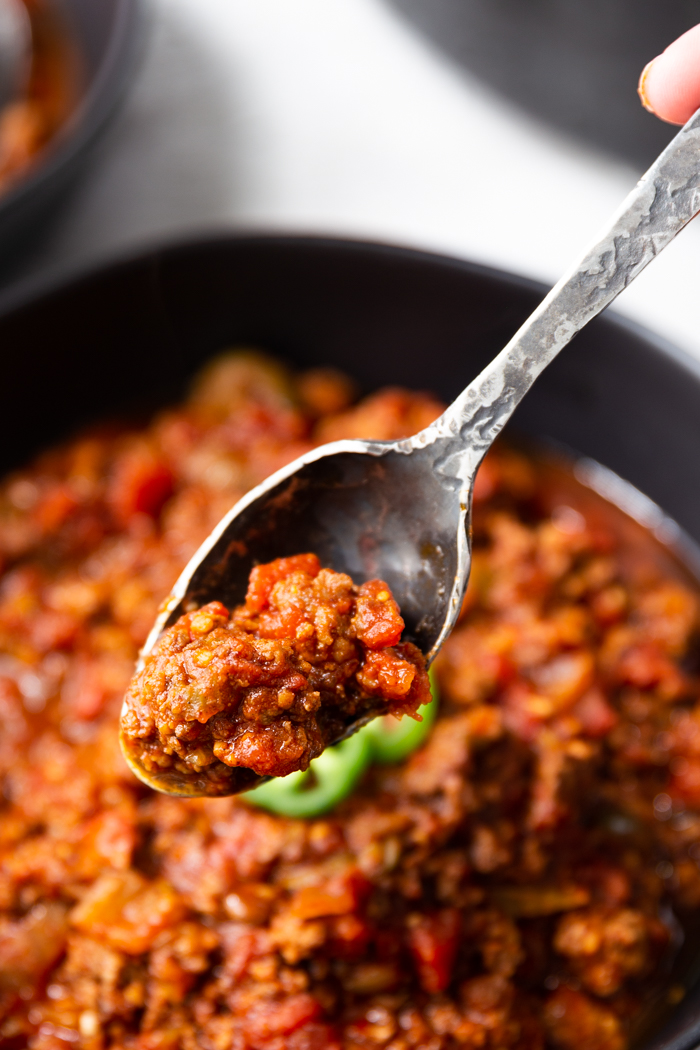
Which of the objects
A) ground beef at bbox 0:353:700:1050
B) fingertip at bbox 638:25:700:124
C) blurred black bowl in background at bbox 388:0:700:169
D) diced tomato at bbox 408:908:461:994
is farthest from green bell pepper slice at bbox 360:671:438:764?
blurred black bowl in background at bbox 388:0:700:169

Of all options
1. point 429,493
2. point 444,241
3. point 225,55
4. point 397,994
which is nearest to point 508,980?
point 397,994

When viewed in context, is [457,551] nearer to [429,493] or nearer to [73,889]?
[429,493]

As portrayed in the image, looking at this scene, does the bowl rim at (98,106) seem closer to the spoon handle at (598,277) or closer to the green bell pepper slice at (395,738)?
the spoon handle at (598,277)

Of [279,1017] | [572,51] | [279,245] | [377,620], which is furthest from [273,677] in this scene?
[572,51]

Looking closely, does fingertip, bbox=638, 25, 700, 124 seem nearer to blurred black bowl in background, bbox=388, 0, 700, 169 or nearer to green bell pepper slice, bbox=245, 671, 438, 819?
blurred black bowl in background, bbox=388, 0, 700, 169

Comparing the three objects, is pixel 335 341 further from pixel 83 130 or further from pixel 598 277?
pixel 598 277

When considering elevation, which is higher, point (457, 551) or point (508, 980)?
point (457, 551)
